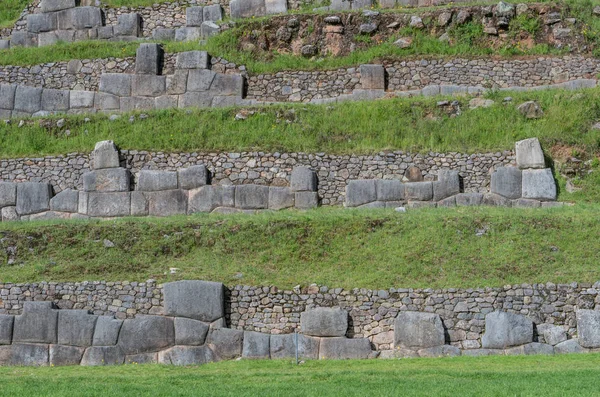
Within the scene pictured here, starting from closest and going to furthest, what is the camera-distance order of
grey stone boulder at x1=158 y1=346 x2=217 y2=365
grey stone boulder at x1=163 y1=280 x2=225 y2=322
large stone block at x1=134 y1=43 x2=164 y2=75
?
grey stone boulder at x1=158 y1=346 x2=217 y2=365, grey stone boulder at x1=163 y1=280 x2=225 y2=322, large stone block at x1=134 y1=43 x2=164 y2=75

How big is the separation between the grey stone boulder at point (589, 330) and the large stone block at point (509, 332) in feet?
Answer: 3.37

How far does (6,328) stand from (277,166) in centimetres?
923

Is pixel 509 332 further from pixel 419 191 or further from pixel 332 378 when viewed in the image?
pixel 419 191

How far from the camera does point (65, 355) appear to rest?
2131 centimetres

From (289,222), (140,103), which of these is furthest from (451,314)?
(140,103)

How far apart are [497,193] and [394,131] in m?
3.52

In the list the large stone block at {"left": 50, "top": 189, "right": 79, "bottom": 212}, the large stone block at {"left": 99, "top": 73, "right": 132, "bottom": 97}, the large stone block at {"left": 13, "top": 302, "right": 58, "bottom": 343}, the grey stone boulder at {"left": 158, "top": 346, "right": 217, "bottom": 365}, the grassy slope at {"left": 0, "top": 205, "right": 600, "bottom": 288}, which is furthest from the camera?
the large stone block at {"left": 99, "top": 73, "right": 132, "bottom": 97}

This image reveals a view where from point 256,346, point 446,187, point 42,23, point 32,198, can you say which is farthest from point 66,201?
point 42,23

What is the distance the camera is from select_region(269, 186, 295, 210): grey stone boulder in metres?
26.9

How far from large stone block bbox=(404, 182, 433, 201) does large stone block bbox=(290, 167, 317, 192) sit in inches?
100.0

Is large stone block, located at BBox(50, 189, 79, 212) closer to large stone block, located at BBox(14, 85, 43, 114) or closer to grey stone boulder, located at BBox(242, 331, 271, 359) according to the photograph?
large stone block, located at BBox(14, 85, 43, 114)

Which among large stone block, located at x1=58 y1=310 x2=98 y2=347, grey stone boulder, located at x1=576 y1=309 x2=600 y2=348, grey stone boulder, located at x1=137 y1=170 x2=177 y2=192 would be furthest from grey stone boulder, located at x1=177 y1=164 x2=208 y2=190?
grey stone boulder, located at x1=576 y1=309 x2=600 y2=348

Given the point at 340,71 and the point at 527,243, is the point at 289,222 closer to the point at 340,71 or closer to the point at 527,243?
the point at 527,243

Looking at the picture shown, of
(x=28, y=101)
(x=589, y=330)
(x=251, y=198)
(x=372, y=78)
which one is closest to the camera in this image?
(x=589, y=330)
